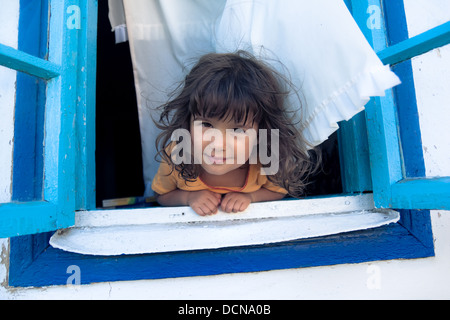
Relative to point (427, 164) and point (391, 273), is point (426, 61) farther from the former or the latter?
point (391, 273)

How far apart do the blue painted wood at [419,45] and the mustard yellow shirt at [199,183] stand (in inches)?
24.3

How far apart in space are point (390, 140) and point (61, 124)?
2.99 feet

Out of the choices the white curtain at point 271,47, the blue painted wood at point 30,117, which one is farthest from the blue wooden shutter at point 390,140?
the blue painted wood at point 30,117

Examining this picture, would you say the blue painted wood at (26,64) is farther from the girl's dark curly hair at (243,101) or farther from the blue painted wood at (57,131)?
the girl's dark curly hair at (243,101)

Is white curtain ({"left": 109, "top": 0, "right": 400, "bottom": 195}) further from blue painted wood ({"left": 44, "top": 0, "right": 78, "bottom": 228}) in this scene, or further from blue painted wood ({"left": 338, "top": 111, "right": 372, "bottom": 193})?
blue painted wood ({"left": 44, "top": 0, "right": 78, "bottom": 228})

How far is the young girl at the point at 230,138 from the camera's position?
1.02 metres

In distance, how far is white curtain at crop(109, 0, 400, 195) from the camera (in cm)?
81

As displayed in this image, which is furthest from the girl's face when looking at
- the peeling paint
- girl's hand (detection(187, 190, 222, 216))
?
the peeling paint

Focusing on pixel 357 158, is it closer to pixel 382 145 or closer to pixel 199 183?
pixel 382 145

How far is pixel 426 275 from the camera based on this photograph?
998 mm

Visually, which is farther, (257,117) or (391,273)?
(257,117)

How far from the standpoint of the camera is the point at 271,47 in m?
1.06

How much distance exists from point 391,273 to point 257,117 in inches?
25.8
